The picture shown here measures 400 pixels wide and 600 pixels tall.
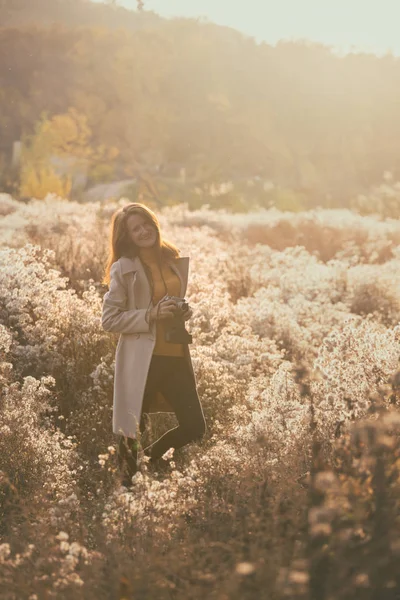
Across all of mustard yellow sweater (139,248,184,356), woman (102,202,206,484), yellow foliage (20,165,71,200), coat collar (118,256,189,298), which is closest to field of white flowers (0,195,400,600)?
woman (102,202,206,484)

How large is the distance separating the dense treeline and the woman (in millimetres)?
48785

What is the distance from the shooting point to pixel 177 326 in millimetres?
4145

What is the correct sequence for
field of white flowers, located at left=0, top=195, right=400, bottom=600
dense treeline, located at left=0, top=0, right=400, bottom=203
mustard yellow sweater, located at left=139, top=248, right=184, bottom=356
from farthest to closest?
dense treeline, located at left=0, top=0, right=400, bottom=203, mustard yellow sweater, located at left=139, top=248, right=184, bottom=356, field of white flowers, located at left=0, top=195, right=400, bottom=600

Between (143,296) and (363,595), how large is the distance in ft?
8.05

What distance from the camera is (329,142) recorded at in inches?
2650

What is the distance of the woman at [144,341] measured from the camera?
416 centimetres

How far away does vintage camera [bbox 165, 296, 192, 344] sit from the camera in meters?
4.11

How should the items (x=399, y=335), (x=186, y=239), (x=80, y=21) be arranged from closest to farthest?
(x=399, y=335), (x=186, y=239), (x=80, y=21)

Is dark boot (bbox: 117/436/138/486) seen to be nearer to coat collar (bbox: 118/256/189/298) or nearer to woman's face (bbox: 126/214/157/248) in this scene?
coat collar (bbox: 118/256/189/298)

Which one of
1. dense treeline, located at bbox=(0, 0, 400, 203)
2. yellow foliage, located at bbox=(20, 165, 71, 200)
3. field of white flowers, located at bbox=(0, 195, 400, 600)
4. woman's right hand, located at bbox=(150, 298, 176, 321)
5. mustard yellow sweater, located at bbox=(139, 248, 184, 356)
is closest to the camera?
field of white flowers, located at bbox=(0, 195, 400, 600)

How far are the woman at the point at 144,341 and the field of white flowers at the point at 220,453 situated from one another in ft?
0.82

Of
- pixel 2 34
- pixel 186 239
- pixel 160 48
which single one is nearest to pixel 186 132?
pixel 160 48

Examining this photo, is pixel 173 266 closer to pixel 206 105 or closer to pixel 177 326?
pixel 177 326

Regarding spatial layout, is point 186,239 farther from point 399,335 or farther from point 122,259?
point 122,259
